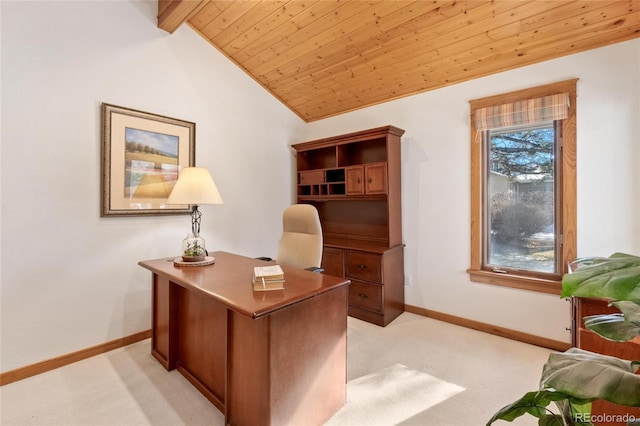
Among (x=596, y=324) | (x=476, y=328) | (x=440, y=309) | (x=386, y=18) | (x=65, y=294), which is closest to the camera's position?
(x=596, y=324)

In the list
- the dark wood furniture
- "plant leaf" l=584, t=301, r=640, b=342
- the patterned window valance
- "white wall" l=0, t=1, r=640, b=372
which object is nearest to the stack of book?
"plant leaf" l=584, t=301, r=640, b=342

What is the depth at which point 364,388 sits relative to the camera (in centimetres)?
195

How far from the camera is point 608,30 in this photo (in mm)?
2111

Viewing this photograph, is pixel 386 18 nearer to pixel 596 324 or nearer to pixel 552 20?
pixel 552 20

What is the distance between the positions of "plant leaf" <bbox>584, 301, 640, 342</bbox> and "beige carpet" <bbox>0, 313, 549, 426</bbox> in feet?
4.55

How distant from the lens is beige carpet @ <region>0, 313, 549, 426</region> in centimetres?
170

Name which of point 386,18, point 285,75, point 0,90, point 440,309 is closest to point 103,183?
point 0,90

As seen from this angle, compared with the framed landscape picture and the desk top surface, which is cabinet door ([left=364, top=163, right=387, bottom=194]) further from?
the framed landscape picture

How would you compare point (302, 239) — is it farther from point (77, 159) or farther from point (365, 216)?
point (77, 159)

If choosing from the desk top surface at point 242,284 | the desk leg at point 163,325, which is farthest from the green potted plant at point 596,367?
the desk leg at point 163,325

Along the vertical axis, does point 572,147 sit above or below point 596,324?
above

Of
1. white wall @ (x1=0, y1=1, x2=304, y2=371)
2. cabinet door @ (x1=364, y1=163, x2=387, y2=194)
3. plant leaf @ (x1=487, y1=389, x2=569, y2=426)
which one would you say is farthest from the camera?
cabinet door @ (x1=364, y1=163, x2=387, y2=194)

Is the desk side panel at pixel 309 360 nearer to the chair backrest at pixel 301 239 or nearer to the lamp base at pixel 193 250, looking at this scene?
the chair backrest at pixel 301 239

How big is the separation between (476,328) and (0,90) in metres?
4.24
